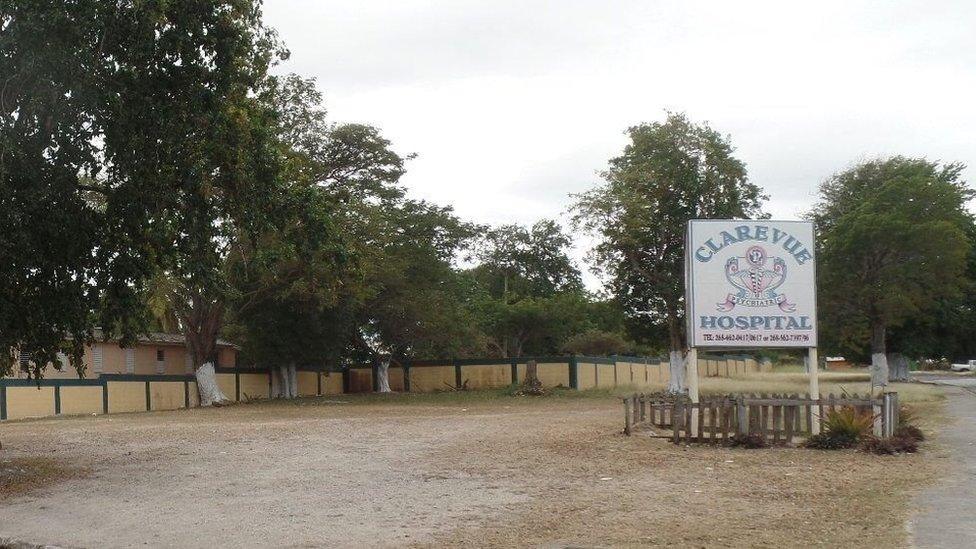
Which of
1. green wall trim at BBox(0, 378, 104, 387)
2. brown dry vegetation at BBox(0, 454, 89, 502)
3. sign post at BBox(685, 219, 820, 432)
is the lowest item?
green wall trim at BBox(0, 378, 104, 387)

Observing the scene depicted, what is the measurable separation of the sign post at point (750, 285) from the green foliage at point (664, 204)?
2255cm

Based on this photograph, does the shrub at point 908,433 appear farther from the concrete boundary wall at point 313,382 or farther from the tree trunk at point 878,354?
the tree trunk at point 878,354

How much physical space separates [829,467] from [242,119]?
10.4m

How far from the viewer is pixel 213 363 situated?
4403 cm

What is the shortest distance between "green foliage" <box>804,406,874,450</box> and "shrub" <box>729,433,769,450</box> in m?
0.81

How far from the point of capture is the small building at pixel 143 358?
48.3 metres

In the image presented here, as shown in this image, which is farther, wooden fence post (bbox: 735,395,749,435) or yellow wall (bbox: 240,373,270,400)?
yellow wall (bbox: 240,373,270,400)

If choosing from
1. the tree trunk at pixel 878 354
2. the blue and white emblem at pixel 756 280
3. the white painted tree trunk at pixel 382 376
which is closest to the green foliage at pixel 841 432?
the blue and white emblem at pixel 756 280

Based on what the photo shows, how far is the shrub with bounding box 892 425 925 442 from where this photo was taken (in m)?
17.6

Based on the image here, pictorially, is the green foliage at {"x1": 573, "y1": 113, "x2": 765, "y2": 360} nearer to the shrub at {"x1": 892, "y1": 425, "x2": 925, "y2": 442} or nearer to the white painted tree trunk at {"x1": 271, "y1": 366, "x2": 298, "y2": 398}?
the white painted tree trunk at {"x1": 271, "y1": 366, "x2": 298, "y2": 398}

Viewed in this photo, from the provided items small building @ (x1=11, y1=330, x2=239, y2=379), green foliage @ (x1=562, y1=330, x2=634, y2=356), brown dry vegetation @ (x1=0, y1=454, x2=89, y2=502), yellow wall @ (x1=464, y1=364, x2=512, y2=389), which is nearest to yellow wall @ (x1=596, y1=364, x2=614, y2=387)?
yellow wall @ (x1=464, y1=364, x2=512, y2=389)

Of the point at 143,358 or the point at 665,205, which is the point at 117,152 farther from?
the point at 143,358

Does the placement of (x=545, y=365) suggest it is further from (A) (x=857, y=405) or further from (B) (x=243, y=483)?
(B) (x=243, y=483)

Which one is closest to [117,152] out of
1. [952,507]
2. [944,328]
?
[952,507]
